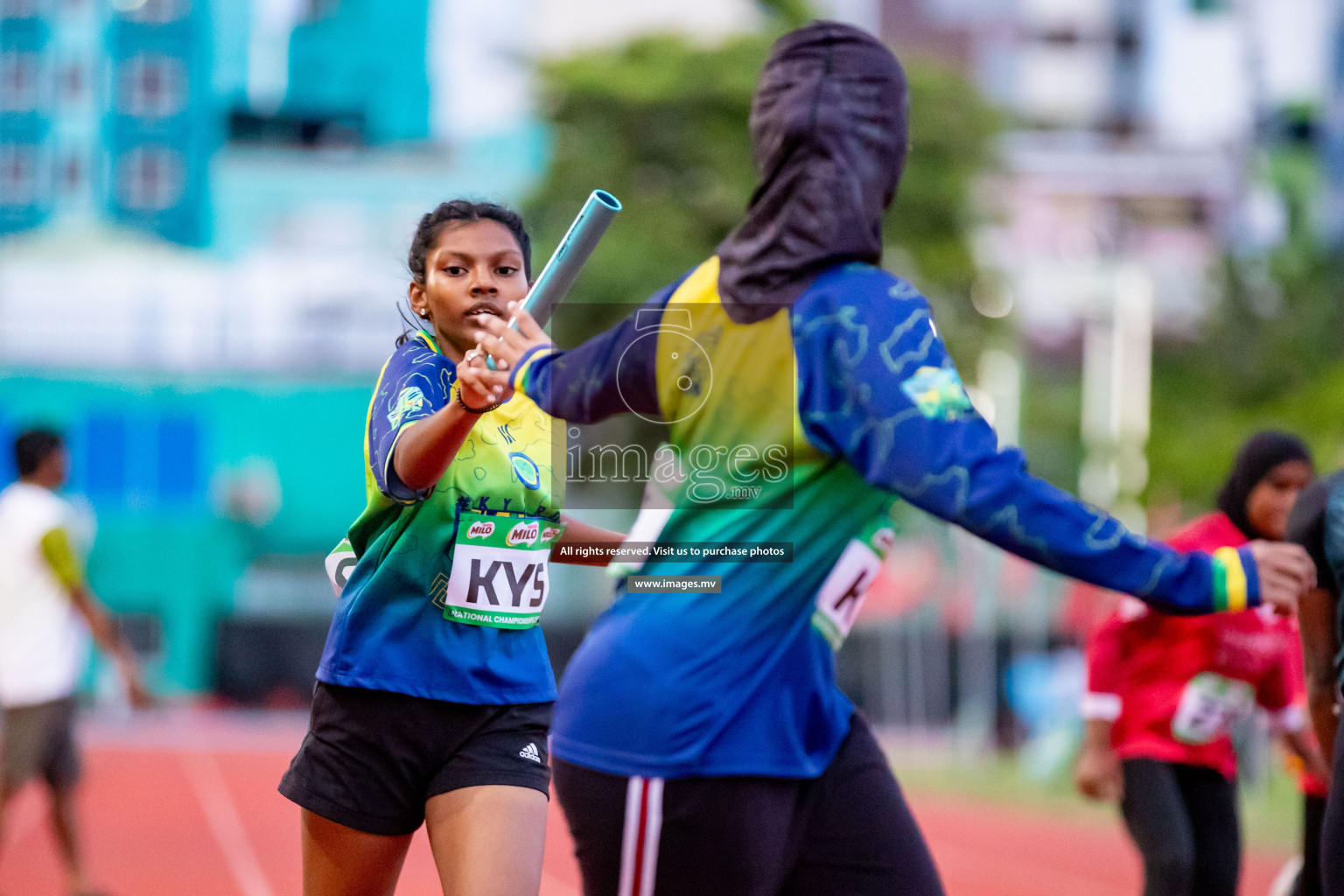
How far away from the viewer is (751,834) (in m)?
2.40

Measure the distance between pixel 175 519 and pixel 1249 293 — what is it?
16.8 m

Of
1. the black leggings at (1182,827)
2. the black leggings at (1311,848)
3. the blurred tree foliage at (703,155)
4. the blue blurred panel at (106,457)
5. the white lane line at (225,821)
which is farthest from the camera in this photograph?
the blue blurred panel at (106,457)

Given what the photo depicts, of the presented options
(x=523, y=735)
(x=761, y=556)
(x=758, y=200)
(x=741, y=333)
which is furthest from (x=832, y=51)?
(x=523, y=735)

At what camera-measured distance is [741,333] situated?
2371 millimetres

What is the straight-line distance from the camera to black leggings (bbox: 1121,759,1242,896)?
4.62m

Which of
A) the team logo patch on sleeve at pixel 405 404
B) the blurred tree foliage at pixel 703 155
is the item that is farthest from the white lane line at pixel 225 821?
the blurred tree foliage at pixel 703 155

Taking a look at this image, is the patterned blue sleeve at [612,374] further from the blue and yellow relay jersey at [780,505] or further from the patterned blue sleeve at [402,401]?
the patterned blue sleeve at [402,401]

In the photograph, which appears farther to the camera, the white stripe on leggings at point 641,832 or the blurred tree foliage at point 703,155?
the blurred tree foliage at point 703,155

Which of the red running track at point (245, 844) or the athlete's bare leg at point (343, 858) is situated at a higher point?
the athlete's bare leg at point (343, 858)

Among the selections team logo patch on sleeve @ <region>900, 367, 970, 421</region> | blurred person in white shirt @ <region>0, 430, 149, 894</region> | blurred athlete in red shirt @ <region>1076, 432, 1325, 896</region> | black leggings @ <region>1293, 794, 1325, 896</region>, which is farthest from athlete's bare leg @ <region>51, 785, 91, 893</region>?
team logo patch on sleeve @ <region>900, 367, 970, 421</region>

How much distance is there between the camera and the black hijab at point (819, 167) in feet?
7.75

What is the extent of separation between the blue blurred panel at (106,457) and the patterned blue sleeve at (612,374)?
2352 cm

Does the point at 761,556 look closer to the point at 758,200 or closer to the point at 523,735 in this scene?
the point at 758,200

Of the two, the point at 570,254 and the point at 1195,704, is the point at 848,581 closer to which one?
the point at 570,254
